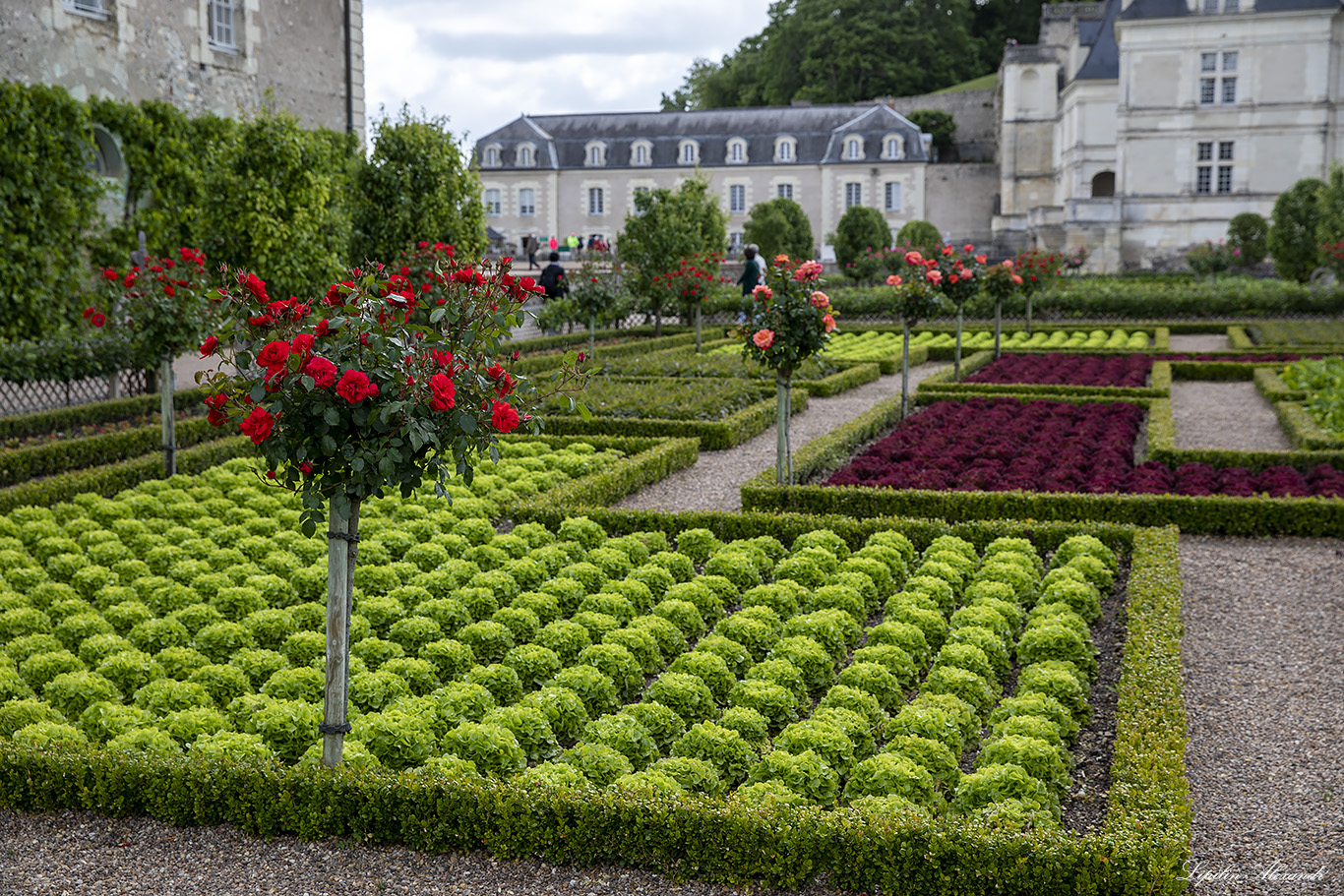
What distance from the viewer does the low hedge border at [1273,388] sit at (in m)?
13.2

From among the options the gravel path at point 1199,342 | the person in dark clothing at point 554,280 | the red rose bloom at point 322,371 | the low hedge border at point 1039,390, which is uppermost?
the person in dark clothing at point 554,280

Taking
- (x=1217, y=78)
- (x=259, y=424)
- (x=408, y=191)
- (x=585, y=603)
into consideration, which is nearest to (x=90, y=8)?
(x=408, y=191)

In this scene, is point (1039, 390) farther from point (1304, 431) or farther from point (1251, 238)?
point (1251, 238)

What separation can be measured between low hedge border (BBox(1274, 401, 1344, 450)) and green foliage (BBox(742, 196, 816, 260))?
20366 millimetres

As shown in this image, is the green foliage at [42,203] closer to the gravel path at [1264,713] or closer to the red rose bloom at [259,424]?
the red rose bloom at [259,424]

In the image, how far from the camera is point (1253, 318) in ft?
83.4

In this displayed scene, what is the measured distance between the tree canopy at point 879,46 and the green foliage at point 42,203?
48685 mm

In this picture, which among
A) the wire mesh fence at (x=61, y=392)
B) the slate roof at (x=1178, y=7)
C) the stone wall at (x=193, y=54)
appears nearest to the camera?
the wire mesh fence at (x=61, y=392)

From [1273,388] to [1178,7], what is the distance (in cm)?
3304

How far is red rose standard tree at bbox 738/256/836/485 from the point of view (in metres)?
8.66

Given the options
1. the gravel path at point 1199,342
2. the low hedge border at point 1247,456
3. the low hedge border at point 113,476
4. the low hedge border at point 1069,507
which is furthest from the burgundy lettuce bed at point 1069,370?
the low hedge border at point 113,476

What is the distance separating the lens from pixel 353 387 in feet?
12.3

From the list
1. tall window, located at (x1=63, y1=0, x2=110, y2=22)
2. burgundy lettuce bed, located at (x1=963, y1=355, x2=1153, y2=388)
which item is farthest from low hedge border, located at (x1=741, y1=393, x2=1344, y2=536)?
tall window, located at (x1=63, y1=0, x2=110, y2=22)

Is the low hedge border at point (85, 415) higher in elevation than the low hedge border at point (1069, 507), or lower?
higher
